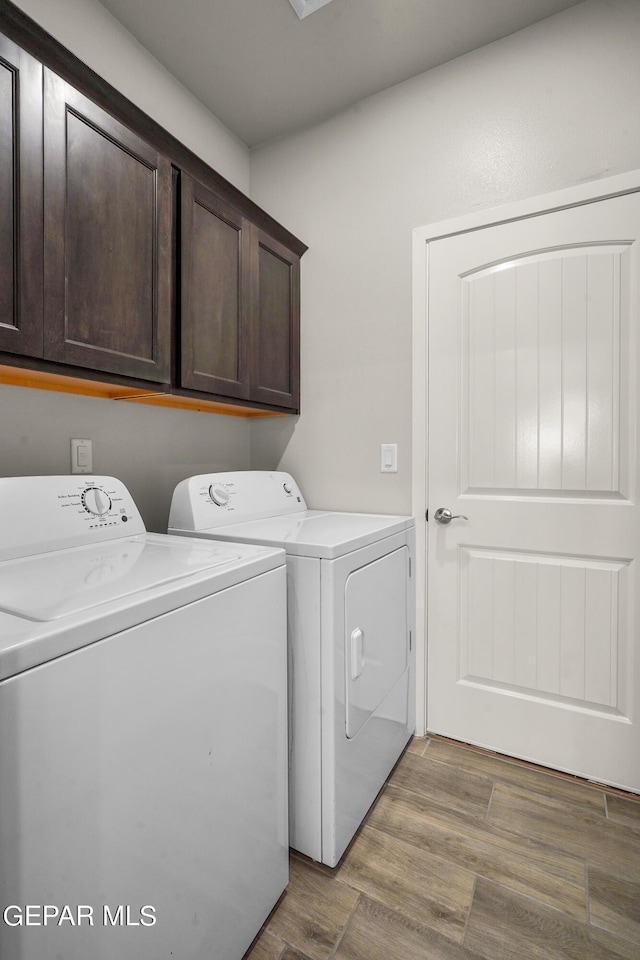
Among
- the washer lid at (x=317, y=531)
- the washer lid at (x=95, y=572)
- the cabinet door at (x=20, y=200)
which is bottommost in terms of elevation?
the washer lid at (x=95, y=572)

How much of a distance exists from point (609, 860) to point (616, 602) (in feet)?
2.46

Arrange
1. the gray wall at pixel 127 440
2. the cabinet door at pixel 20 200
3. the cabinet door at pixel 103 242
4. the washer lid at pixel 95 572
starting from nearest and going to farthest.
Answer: the washer lid at pixel 95 572, the cabinet door at pixel 20 200, the cabinet door at pixel 103 242, the gray wall at pixel 127 440

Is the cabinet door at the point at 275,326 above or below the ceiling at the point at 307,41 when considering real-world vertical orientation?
below

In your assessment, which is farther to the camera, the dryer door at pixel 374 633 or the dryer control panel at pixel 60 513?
the dryer door at pixel 374 633

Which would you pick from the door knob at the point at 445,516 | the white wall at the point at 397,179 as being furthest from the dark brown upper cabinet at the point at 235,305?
the door knob at the point at 445,516

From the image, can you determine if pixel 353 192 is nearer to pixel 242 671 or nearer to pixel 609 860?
pixel 242 671

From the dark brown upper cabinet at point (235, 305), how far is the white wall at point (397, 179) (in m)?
0.14

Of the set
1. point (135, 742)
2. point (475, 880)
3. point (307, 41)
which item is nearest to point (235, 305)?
point (307, 41)

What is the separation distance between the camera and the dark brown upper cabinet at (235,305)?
61.9 inches

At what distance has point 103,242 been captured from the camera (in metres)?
1.29

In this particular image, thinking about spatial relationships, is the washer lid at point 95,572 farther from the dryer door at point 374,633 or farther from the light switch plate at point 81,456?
the dryer door at point 374,633

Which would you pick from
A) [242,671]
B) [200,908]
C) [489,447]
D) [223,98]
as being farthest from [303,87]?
[200,908]

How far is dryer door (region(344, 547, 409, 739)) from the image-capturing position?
4.51 ft

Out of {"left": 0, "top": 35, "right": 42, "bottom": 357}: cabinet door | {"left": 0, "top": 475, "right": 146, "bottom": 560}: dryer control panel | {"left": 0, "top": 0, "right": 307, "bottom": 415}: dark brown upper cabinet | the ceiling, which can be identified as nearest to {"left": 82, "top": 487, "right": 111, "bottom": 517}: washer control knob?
{"left": 0, "top": 475, "right": 146, "bottom": 560}: dryer control panel
